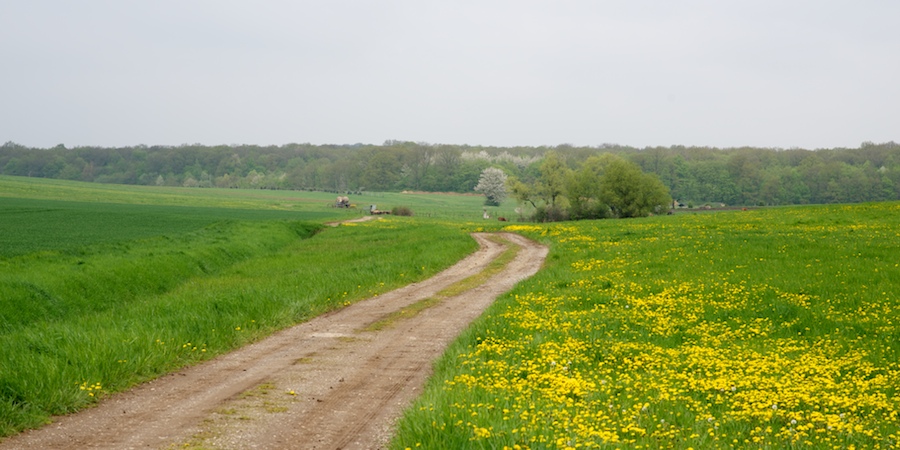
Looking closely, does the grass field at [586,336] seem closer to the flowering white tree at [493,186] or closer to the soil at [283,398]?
the soil at [283,398]

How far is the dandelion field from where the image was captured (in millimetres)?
8539

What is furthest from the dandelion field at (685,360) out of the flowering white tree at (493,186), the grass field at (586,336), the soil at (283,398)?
the flowering white tree at (493,186)

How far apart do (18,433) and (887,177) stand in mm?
136584

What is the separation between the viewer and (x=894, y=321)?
15016 mm

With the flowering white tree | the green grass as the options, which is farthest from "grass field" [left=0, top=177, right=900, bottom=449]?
the flowering white tree

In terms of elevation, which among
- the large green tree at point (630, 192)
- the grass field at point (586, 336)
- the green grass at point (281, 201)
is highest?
the large green tree at point (630, 192)

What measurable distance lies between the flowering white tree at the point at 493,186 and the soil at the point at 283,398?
14738 centimetres

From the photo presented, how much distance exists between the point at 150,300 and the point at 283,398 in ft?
47.9

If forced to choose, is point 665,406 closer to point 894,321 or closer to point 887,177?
point 894,321

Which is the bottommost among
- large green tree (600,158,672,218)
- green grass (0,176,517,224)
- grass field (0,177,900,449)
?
green grass (0,176,517,224)

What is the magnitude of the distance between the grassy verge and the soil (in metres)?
0.56

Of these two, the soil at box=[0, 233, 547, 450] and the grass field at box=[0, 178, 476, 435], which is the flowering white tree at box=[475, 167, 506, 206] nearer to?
the grass field at box=[0, 178, 476, 435]

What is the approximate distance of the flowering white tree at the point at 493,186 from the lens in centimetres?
16412

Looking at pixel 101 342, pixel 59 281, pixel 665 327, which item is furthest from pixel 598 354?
pixel 59 281
